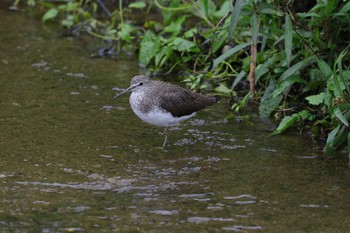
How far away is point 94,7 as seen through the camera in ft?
42.9

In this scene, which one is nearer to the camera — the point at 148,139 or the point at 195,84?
the point at 148,139

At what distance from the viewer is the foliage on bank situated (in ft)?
25.5

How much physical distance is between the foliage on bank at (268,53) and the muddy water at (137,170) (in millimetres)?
340

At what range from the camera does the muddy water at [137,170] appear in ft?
20.9

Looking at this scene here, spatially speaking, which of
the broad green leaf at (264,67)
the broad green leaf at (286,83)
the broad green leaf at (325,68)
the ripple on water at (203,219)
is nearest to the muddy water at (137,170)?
the ripple on water at (203,219)

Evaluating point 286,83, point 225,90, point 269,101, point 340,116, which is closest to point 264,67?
point 286,83

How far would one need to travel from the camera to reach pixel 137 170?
7.52 meters

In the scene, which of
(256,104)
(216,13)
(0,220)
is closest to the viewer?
(0,220)

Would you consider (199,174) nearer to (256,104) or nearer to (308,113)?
(308,113)

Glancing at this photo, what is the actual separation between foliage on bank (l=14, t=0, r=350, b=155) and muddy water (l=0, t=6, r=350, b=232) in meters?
0.34

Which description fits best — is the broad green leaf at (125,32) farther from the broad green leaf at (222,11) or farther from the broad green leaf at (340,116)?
the broad green leaf at (340,116)

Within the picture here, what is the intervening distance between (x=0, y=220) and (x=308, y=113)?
3674 mm

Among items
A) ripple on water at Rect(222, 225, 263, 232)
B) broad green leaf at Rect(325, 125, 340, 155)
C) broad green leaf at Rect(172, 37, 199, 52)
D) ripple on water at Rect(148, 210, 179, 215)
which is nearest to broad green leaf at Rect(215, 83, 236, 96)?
broad green leaf at Rect(172, 37, 199, 52)

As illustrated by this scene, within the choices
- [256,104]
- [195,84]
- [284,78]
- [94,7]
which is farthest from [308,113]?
[94,7]
